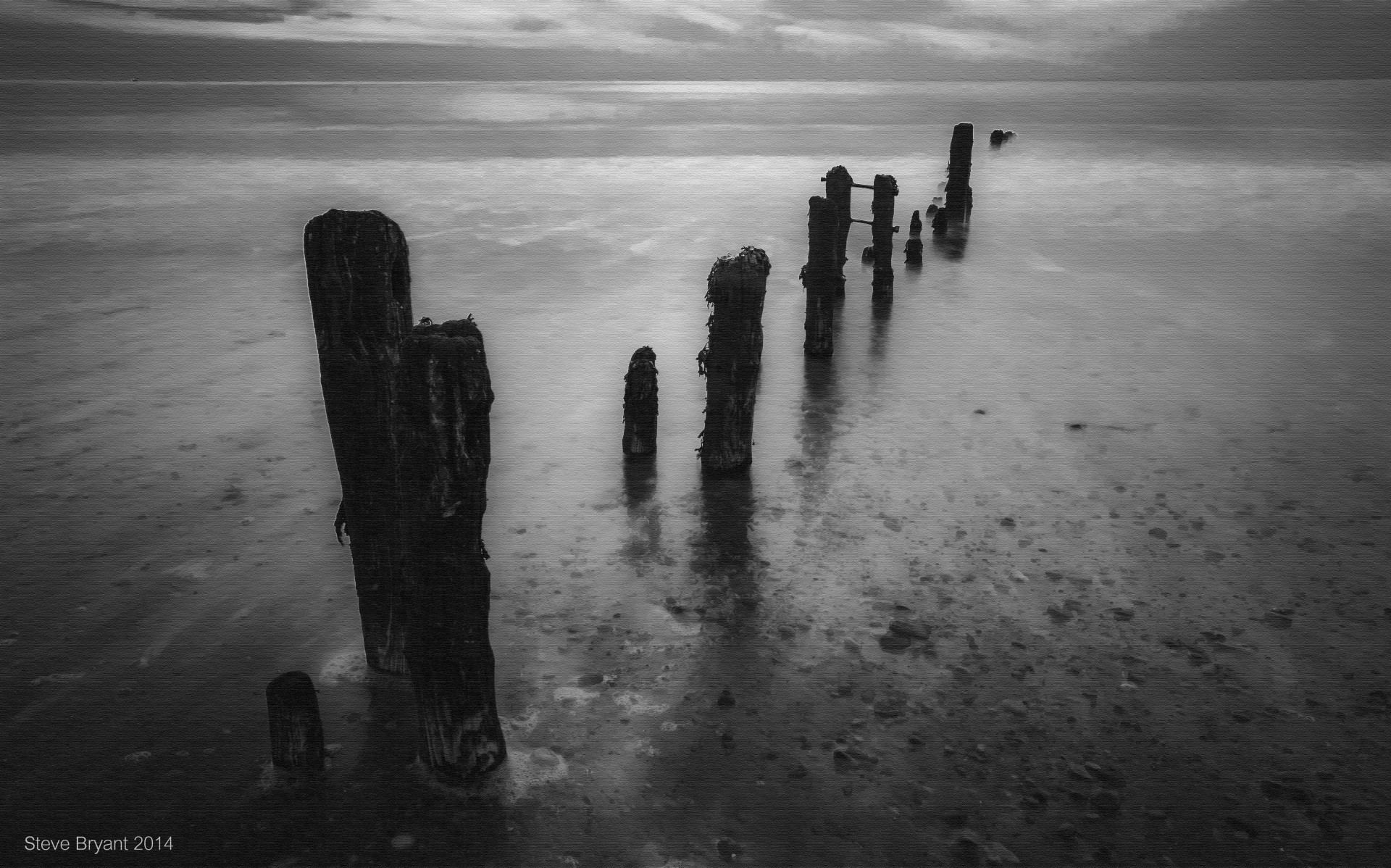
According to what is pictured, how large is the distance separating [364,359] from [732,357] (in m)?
5.05

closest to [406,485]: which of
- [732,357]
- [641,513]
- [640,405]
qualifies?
[641,513]

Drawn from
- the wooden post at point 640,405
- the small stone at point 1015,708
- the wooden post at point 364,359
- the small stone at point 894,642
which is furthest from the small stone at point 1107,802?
the wooden post at point 640,405

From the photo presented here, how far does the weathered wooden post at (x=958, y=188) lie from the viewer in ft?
93.6

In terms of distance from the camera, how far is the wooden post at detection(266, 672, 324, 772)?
6.05 metres

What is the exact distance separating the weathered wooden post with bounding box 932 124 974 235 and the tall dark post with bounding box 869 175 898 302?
28.9 feet

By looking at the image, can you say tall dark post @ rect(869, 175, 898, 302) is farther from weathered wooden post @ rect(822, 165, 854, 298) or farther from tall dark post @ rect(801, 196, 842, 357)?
tall dark post @ rect(801, 196, 842, 357)

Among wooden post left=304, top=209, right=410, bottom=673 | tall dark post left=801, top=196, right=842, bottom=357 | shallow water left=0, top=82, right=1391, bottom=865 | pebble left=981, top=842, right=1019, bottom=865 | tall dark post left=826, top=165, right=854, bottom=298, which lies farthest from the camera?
tall dark post left=826, top=165, right=854, bottom=298

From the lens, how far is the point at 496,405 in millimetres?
14492

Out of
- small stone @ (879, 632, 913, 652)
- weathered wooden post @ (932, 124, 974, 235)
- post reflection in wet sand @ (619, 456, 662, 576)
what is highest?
weathered wooden post @ (932, 124, 974, 235)

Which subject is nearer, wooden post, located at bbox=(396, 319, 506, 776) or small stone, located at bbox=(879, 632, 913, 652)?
wooden post, located at bbox=(396, 319, 506, 776)

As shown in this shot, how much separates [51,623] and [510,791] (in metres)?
4.53

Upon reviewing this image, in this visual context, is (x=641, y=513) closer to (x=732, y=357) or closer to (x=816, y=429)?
(x=732, y=357)

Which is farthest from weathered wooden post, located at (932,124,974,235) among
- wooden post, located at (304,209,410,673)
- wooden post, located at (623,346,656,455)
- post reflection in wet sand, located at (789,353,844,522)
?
wooden post, located at (304,209,410,673)

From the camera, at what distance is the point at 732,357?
420 inches
